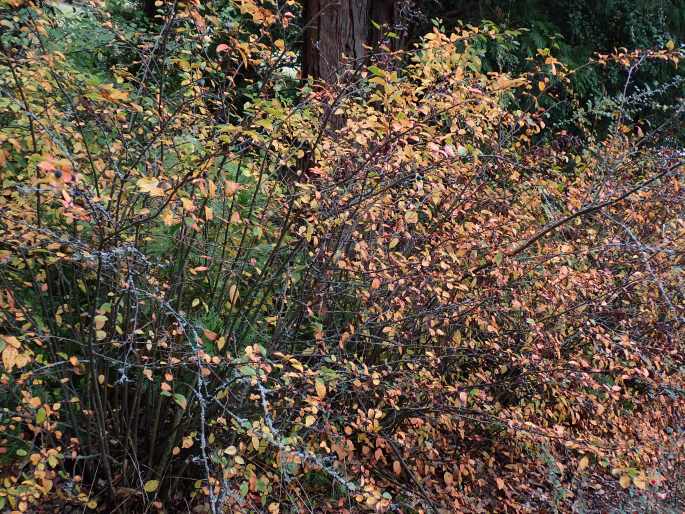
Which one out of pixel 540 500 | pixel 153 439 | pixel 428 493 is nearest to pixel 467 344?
pixel 428 493

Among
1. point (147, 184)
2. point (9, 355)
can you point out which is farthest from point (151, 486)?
point (147, 184)

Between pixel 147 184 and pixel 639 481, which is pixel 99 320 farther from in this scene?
pixel 639 481

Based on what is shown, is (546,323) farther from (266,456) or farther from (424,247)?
(266,456)

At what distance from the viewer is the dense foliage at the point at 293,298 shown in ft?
7.84

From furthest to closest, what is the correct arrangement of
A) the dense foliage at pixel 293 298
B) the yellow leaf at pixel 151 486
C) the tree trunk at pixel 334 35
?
the tree trunk at pixel 334 35 < the yellow leaf at pixel 151 486 < the dense foliage at pixel 293 298

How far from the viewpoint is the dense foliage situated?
239cm

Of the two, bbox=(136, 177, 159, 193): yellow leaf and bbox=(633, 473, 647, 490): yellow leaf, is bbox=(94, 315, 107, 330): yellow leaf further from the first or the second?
bbox=(633, 473, 647, 490): yellow leaf

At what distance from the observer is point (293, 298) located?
2.88 metres

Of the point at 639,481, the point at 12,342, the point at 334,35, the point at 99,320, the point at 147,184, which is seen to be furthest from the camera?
the point at 334,35

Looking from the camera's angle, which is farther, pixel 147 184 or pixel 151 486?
pixel 151 486

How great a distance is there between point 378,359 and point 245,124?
1577 mm

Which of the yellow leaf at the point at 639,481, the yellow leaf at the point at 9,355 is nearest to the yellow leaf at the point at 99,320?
the yellow leaf at the point at 9,355

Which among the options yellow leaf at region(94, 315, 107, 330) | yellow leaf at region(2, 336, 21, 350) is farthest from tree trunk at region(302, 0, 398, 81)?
yellow leaf at region(2, 336, 21, 350)

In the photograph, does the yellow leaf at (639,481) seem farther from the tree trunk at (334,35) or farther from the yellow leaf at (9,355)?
the tree trunk at (334,35)
